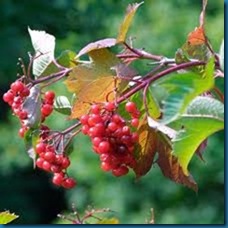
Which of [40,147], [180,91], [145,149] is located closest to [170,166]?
[145,149]

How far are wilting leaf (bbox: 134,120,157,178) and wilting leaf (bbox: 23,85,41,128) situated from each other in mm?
105

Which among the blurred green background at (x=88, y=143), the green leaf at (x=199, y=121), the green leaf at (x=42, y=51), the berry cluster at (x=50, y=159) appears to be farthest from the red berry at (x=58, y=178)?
the blurred green background at (x=88, y=143)

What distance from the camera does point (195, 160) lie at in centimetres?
439

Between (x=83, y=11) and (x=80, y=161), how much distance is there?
1027 mm

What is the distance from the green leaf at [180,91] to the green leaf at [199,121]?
4 cm

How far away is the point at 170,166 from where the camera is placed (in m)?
0.93

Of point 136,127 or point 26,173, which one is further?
point 26,173

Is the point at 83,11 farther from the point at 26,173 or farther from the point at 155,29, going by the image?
the point at 26,173

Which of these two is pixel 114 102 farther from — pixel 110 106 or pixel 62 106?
pixel 62 106

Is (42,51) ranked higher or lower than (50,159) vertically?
higher

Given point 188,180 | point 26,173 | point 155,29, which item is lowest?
point 26,173

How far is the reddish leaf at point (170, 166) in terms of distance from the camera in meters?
0.92

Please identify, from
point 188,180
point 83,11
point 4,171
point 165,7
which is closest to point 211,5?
point 165,7

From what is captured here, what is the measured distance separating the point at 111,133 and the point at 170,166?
0.25ft
